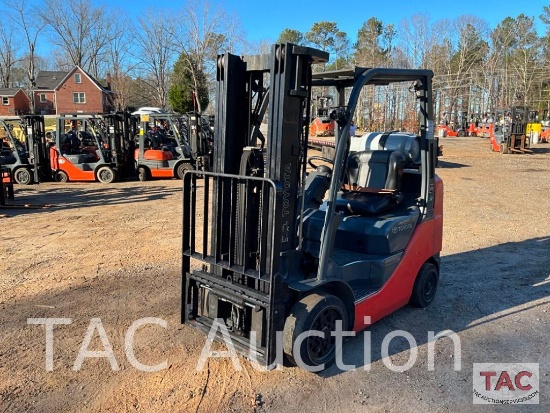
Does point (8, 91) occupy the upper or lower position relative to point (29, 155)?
upper

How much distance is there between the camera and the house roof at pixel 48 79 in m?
59.0

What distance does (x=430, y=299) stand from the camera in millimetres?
5273

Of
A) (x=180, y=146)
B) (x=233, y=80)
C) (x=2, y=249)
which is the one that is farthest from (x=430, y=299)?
(x=180, y=146)

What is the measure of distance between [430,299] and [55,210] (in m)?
8.69

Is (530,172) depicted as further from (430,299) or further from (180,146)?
(430,299)

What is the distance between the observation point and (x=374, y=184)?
505 centimetres

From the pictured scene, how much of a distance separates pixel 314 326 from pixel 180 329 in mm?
1513

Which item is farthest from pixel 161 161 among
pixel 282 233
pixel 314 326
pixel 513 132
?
pixel 513 132

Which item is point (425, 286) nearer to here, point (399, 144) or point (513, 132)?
point (399, 144)

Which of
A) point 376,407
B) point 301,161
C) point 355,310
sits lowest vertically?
point 376,407

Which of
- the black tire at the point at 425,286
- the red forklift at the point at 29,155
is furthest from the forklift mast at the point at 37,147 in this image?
the black tire at the point at 425,286

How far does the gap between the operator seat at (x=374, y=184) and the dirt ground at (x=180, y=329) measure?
1208 mm

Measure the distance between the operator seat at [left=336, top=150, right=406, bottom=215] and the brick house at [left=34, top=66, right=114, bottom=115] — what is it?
2047 inches

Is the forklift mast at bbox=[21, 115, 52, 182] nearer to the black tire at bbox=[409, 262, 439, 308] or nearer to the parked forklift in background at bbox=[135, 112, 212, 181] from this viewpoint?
the parked forklift in background at bbox=[135, 112, 212, 181]
